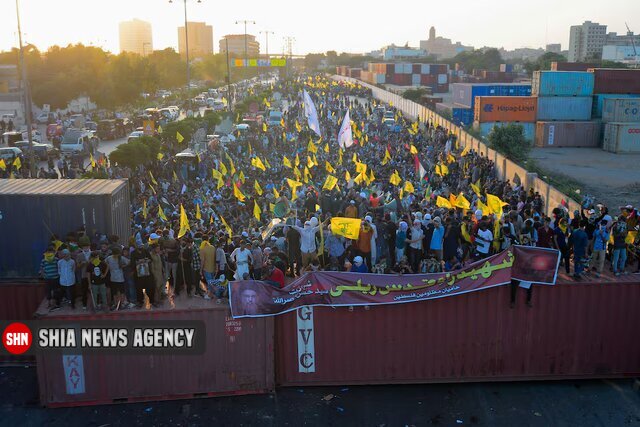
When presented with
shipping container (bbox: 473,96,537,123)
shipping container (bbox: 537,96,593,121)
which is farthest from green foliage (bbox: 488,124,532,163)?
shipping container (bbox: 537,96,593,121)

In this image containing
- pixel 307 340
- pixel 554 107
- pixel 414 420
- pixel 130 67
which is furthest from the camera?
pixel 130 67

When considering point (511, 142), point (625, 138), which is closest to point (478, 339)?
point (511, 142)

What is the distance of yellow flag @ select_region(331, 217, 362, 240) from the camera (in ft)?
37.5

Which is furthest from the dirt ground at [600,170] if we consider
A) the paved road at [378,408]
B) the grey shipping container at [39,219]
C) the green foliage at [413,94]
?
the green foliage at [413,94]

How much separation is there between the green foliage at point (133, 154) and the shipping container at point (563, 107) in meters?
34.2

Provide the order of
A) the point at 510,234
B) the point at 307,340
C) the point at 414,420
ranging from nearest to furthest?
1. the point at 414,420
2. the point at 307,340
3. the point at 510,234

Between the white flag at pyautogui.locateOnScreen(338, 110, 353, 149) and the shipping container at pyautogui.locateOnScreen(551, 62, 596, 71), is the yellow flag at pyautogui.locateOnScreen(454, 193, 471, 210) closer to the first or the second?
the white flag at pyautogui.locateOnScreen(338, 110, 353, 149)

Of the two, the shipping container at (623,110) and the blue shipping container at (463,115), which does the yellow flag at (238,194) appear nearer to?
the shipping container at (623,110)

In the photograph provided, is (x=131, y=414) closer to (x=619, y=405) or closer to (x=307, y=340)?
(x=307, y=340)

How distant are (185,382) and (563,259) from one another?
7.42 m

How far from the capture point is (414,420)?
962cm

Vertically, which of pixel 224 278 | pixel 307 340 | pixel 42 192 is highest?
pixel 42 192

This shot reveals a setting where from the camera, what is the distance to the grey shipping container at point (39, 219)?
11.7 metres

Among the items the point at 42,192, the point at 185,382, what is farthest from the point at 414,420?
the point at 42,192
